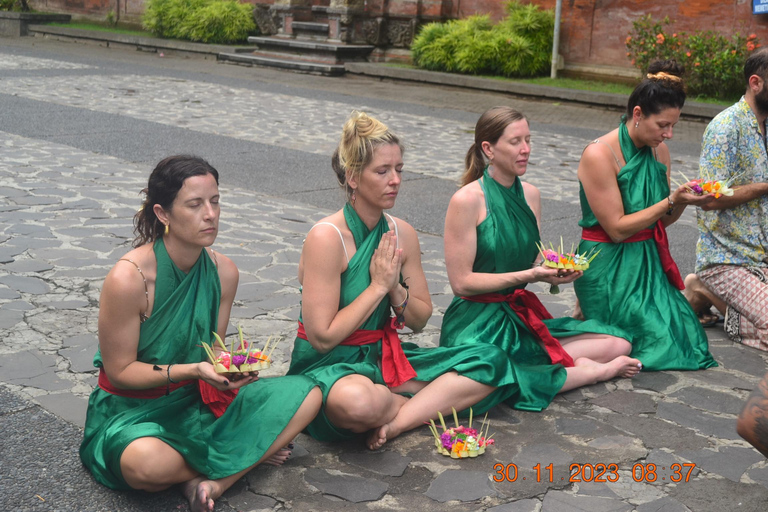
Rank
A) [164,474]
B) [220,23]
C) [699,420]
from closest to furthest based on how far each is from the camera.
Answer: [164,474] → [699,420] → [220,23]

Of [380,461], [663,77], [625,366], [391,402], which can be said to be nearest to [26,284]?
[391,402]

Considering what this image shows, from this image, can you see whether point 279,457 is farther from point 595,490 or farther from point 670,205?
point 670,205

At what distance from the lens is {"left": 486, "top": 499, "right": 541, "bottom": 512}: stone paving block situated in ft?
10.8

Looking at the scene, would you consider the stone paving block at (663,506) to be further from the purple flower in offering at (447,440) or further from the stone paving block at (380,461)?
the stone paving block at (380,461)

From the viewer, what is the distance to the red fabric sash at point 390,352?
3.91 meters

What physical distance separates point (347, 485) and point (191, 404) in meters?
0.71

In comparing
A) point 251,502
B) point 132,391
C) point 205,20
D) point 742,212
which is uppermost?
point 205,20

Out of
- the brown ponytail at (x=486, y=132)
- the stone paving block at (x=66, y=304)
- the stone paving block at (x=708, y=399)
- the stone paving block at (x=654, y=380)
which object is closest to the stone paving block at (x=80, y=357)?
the stone paving block at (x=66, y=304)

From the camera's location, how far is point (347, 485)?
3467 millimetres

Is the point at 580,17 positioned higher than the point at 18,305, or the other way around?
the point at 580,17

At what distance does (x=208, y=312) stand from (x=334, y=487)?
84cm

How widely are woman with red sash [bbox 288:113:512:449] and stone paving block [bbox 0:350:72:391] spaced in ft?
4.00

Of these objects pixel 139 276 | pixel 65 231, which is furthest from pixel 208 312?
pixel 65 231

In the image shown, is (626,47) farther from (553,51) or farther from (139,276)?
(139,276)
